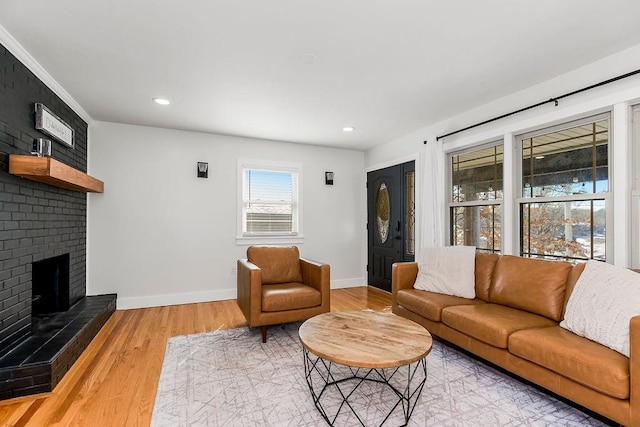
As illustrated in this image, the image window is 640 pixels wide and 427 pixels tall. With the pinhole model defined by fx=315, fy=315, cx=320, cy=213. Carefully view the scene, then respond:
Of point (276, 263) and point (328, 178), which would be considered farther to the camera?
point (328, 178)

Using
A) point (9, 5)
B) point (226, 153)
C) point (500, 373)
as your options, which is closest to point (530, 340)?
point (500, 373)

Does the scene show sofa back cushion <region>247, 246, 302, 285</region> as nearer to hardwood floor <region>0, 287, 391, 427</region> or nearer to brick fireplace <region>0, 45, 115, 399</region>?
hardwood floor <region>0, 287, 391, 427</region>

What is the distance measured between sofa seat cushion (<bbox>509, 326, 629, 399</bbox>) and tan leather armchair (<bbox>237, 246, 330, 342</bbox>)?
5.59 ft

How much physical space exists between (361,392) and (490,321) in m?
1.05

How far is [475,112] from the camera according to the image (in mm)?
3553

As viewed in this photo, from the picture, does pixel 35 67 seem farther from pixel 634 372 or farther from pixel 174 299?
pixel 634 372

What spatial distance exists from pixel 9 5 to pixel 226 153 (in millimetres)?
2870

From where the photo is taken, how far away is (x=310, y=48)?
2.31 metres

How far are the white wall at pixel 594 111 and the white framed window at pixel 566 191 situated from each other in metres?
0.12

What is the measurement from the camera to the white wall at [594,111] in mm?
2348

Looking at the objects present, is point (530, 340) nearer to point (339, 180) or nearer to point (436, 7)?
point (436, 7)

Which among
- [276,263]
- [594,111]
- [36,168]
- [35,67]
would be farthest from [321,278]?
[35,67]

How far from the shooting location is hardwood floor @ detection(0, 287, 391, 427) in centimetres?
187

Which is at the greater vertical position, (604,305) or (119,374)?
(604,305)
